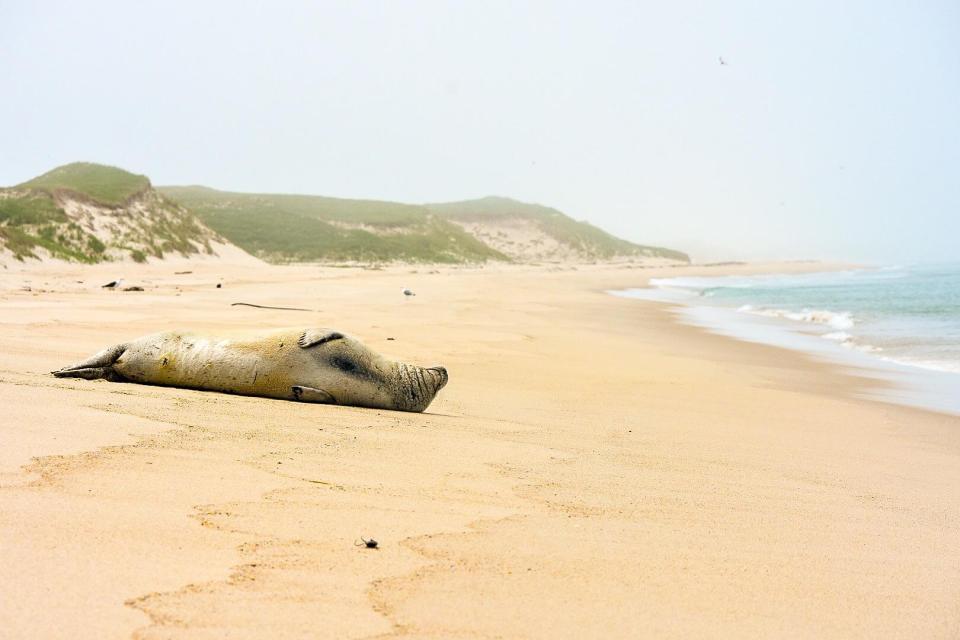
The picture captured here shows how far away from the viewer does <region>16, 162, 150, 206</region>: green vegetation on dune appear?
131 feet

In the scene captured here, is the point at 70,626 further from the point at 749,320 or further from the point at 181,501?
the point at 749,320

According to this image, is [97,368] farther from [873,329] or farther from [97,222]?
[97,222]

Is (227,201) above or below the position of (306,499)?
above

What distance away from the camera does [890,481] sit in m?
5.32

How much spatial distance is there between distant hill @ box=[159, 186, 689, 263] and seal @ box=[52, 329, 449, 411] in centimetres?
5142

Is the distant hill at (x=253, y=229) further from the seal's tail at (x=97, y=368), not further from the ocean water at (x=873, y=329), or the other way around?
the ocean water at (x=873, y=329)

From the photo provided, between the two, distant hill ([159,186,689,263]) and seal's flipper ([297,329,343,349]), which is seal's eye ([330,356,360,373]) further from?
distant hill ([159,186,689,263])

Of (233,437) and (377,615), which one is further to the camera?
(233,437)

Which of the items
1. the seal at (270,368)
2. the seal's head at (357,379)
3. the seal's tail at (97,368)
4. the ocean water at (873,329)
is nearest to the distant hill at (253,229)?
the seal's tail at (97,368)

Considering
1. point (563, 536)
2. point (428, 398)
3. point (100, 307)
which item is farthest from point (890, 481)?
point (100, 307)

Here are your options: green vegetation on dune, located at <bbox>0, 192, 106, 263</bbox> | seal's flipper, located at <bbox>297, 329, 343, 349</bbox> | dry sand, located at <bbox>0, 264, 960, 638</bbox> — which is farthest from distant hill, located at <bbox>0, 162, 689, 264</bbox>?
dry sand, located at <bbox>0, 264, 960, 638</bbox>

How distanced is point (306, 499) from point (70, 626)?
142cm

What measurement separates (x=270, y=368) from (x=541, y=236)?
110m

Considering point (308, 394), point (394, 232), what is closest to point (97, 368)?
point (308, 394)
